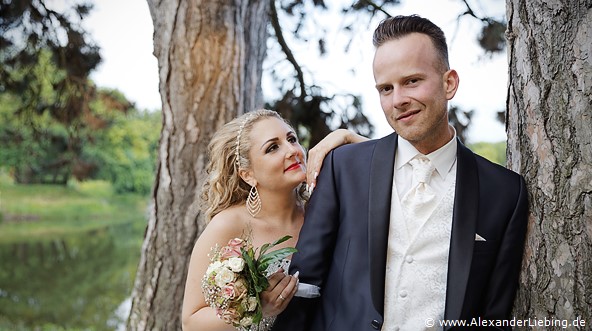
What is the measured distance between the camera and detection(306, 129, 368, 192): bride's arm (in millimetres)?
2361

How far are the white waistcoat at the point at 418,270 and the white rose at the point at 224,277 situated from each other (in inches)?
22.1

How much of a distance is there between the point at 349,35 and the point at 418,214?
399 centimetres

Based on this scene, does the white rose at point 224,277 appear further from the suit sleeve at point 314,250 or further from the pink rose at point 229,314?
the suit sleeve at point 314,250

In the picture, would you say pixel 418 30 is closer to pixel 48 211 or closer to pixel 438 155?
pixel 438 155

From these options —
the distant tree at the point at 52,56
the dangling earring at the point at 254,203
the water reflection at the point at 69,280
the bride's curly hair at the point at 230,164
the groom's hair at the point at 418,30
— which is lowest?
the water reflection at the point at 69,280

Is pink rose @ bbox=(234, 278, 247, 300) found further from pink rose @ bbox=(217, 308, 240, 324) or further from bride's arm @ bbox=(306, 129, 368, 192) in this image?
bride's arm @ bbox=(306, 129, 368, 192)

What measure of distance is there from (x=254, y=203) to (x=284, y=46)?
2.99 meters

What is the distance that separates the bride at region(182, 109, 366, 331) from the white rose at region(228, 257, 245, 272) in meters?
0.59

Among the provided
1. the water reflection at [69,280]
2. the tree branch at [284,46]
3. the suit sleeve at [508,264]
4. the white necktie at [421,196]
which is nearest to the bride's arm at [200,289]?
the white necktie at [421,196]

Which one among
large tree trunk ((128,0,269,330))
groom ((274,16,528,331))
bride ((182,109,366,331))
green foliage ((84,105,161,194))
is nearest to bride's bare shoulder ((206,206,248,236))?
bride ((182,109,366,331))

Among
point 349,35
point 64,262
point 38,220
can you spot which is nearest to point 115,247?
point 64,262

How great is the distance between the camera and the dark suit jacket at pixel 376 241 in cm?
197

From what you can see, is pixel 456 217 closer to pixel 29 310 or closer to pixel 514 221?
pixel 514 221

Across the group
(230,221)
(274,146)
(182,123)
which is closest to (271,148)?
(274,146)
